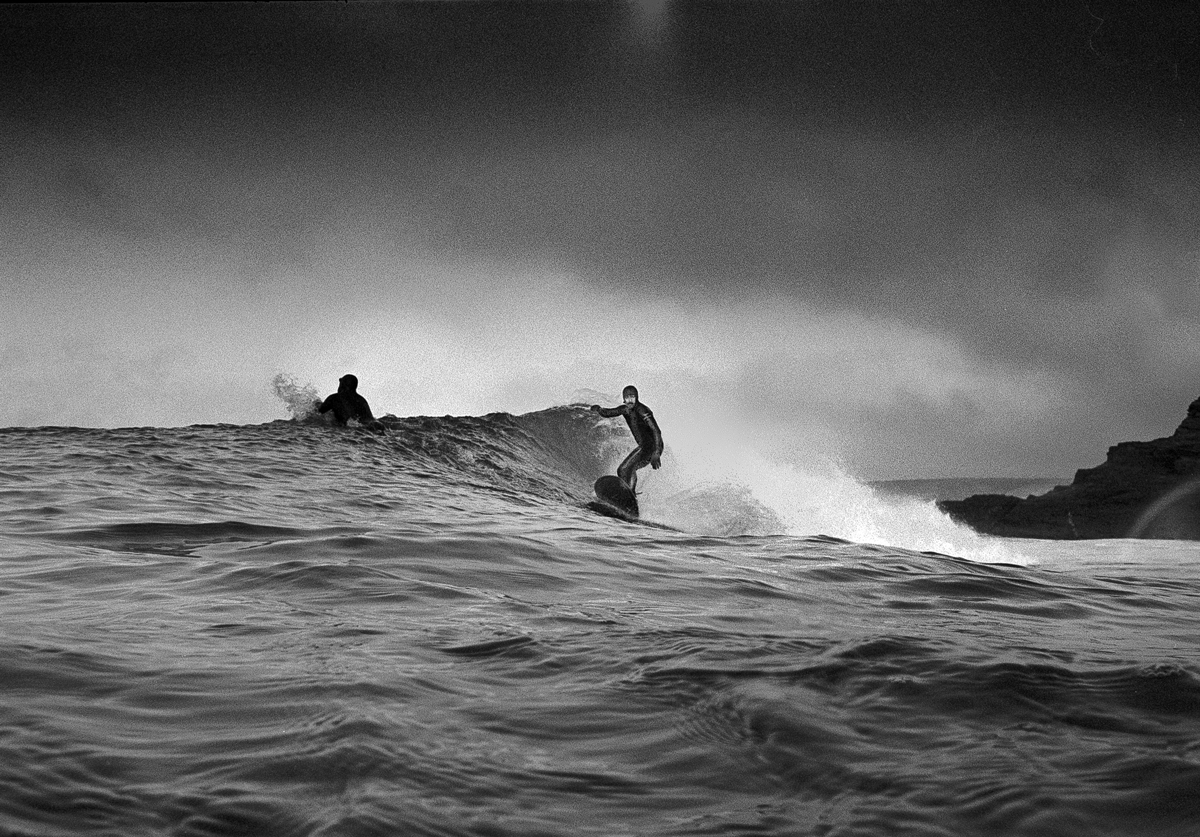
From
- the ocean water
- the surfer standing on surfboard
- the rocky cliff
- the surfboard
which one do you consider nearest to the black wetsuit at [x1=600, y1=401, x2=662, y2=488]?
the surfer standing on surfboard

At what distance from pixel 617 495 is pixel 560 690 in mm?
10720

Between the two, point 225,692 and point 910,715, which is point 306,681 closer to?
point 225,692

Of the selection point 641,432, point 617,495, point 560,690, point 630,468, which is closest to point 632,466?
point 630,468

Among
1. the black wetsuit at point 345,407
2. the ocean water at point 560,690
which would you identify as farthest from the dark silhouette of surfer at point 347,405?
the ocean water at point 560,690

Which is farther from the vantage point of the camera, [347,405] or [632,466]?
[347,405]

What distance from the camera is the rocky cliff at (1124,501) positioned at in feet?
69.6

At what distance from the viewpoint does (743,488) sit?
656 inches

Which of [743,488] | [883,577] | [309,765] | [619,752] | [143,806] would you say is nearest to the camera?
[143,806]

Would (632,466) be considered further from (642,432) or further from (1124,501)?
(1124,501)

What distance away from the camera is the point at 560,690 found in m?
3.28

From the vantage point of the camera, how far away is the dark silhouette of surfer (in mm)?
17531

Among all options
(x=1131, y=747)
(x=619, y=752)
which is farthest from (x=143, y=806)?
(x=1131, y=747)

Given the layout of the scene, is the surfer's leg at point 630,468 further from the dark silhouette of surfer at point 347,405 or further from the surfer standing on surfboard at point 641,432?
the dark silhouette of surfer at point 347,405

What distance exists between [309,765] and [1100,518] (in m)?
23.6
